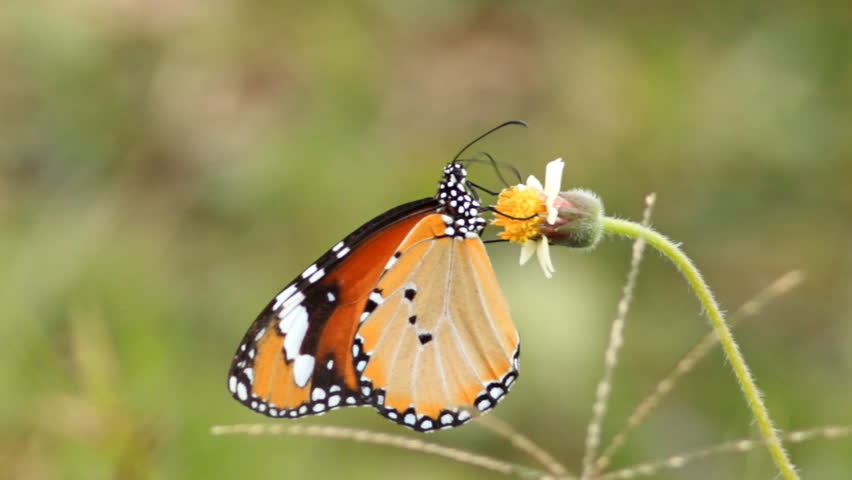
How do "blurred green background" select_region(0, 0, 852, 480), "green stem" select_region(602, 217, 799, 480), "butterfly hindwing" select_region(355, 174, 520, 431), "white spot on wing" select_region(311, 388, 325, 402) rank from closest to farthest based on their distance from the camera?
"green stem" select_region(602, 217, 799, 480) → "butterfly hindwing" select_region(355, 174, 520, 431) → "white spot on wing" select_region(311, 388, 325, 402) → "blurred green background" select_region(0, 0, 852, 480)

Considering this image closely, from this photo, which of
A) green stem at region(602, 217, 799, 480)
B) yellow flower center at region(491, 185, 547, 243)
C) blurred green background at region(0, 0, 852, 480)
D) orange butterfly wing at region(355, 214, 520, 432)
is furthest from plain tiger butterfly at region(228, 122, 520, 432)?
green stem at region(602, 217, 799, 480)

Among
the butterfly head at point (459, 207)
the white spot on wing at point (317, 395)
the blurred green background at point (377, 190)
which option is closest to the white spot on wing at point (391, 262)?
the butterfly head at point (459, 207)

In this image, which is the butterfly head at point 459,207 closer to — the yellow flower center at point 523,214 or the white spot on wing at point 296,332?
the yellow flower center at point 523,214

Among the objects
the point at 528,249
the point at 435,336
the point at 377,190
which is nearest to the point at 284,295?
the point at 435,336

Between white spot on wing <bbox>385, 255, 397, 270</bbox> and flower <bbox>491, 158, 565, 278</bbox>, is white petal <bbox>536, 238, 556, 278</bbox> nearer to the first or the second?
flower <bbox>491, 158, 565, 278</bbox>

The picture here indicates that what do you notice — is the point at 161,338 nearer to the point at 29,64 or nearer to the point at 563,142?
the point at 563,142

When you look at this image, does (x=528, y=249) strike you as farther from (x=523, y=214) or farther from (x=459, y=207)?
(x=459, y=207)
